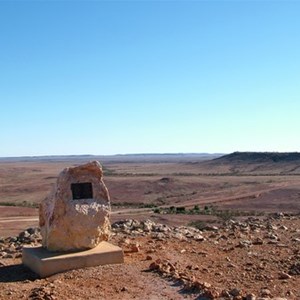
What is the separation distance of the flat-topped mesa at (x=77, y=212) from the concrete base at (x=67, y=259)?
0.26 m

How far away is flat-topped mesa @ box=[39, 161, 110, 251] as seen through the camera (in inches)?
465

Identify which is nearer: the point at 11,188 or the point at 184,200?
the point at 184,200

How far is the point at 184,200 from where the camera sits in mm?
49656

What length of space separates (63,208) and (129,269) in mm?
1996

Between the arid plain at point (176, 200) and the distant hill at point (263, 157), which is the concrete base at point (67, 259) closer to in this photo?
the arid plain at point (176, 200)

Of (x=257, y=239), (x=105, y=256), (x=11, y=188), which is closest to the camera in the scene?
(x=105, y=256)

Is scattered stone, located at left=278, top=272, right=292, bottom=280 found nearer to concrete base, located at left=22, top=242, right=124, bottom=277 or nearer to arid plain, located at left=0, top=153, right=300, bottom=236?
concrete base, located at left=22, top=242, right=124, bottom=277

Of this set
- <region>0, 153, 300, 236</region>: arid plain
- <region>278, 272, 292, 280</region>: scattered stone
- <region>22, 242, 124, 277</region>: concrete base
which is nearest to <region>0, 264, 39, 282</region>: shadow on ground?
<region>22, 242, 124, 277</region>: concrete base

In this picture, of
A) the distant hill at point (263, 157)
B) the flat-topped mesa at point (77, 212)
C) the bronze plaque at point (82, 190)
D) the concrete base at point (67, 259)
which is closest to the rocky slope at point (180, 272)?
the concrete base at point (67, 259)

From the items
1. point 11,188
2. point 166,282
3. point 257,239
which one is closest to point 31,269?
point 166,282

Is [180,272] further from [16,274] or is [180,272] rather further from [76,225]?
[16,274]

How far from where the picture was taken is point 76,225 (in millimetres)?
11820

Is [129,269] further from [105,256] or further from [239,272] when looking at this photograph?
[239,272]

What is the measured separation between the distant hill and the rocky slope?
91128 mm
